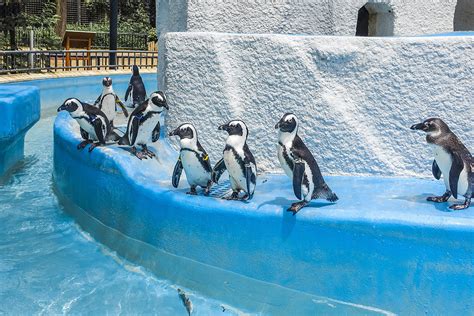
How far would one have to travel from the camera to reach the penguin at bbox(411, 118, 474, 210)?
2.75 meters

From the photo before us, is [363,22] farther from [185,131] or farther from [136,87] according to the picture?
[185,131]

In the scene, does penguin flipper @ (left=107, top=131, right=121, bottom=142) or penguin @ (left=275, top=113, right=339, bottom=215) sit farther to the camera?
penguin flipper @ (left=107, top=131, right=121, bottom=142)

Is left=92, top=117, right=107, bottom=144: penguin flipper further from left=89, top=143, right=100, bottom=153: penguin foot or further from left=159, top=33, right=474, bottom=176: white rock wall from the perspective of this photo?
left=159, top=33, right=474, bottom=176: white rock wall

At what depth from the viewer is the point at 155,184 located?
11.2ft

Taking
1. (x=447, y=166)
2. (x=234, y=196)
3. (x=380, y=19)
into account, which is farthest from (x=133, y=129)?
(x=380, y=19)

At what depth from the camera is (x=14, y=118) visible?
5.14 metres

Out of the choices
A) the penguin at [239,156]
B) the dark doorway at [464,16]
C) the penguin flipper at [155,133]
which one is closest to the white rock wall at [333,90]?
the penguin flipper at [155,133]

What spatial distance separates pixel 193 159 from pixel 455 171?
133 cm

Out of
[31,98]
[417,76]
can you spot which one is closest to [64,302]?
[417,76]

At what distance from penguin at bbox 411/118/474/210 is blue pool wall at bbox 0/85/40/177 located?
11.9 ft

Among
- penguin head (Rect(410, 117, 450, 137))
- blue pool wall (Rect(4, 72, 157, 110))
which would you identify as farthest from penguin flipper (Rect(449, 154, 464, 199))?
blue pool wall (Rect(4, 72, 157, 110))

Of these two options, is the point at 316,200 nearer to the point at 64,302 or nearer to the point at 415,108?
the point at 415,108

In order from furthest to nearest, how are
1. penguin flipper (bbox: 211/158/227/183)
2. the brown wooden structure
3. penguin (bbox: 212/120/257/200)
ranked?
1. the brown wooden structure
2. penguin flipper (bbox: 211/158/227/183)
3. penguin (bbox: 212/120/257/200)

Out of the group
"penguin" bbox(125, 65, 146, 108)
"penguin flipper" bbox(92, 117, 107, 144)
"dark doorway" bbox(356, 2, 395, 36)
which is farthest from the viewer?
"penguin" bbox(125, 65, 146, 108)
